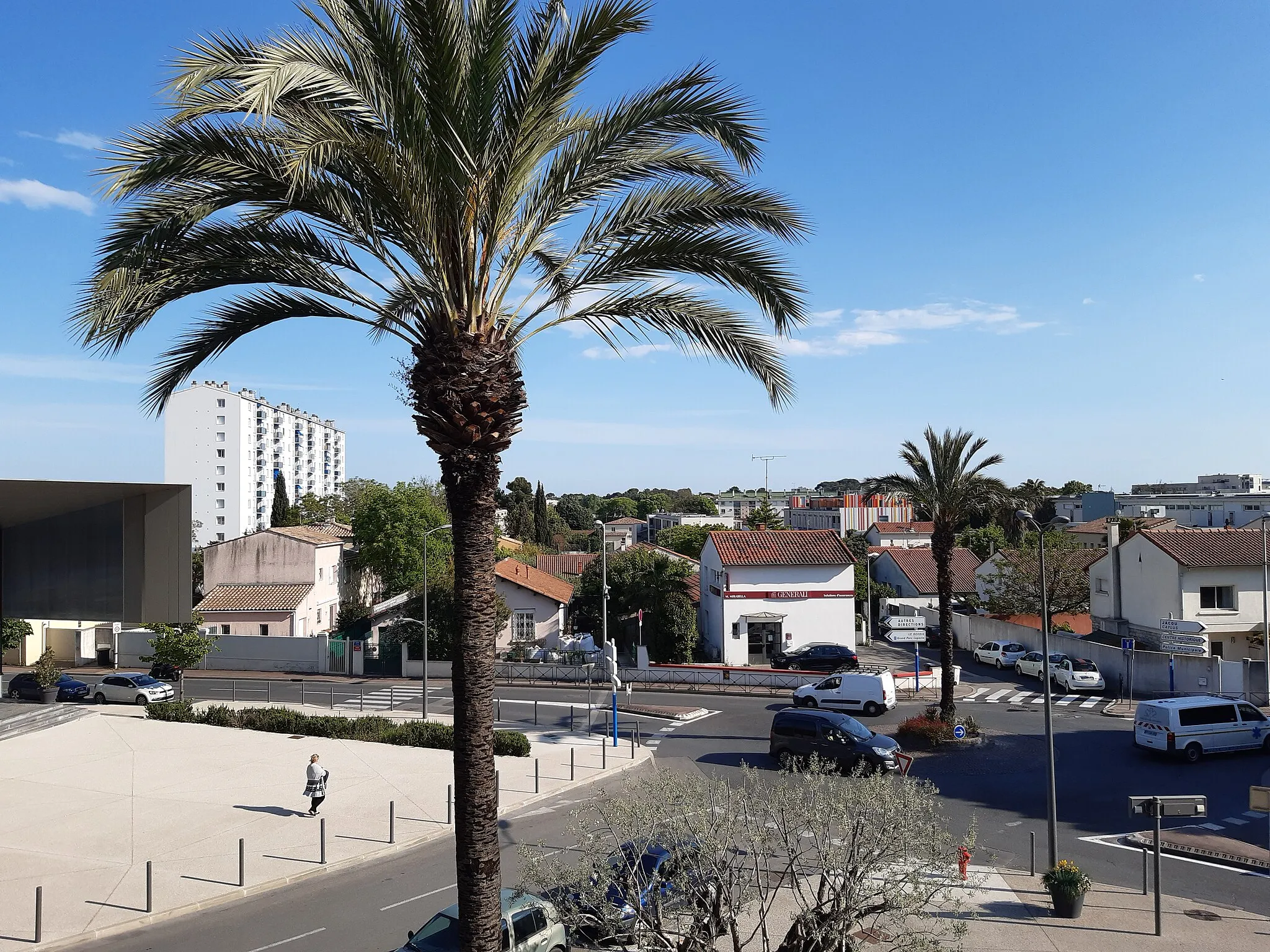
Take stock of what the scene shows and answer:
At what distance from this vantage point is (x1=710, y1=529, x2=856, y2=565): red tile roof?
40344 millimetres

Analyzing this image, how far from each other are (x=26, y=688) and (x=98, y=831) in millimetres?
20328

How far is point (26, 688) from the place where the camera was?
33344mm

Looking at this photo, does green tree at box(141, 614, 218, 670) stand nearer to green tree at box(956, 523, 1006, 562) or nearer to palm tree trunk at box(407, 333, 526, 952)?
palm tree trunk at box(407, 333, 526, 952)

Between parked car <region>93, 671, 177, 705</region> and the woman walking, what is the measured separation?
19.0 meters

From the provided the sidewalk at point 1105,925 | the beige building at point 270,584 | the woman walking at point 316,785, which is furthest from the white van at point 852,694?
the beige building at point 270,584

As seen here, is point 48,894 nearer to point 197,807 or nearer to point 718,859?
point 197,807

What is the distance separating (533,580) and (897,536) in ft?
158

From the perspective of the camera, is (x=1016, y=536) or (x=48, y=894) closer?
(x=48, y=894)

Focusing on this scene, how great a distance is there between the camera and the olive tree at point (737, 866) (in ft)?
27.4

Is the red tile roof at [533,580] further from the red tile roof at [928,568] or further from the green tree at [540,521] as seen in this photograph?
the green tree at [540,521]

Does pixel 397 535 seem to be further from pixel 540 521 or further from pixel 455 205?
pixel 540 521

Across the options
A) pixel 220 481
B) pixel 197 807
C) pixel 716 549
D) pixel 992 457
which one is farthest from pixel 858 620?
pixel 220 481

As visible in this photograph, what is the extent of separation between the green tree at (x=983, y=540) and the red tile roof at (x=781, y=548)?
2710cm

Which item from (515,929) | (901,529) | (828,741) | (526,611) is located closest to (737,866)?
(515,929)
